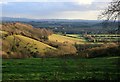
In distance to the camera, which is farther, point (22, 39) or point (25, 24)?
point (25, 24)

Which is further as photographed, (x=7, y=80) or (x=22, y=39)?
(x=22, y=39)

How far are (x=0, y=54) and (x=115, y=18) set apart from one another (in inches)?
656

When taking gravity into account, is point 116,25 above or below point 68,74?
above

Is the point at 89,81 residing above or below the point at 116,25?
below

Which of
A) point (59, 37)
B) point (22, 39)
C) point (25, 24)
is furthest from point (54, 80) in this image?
point (25, 24)

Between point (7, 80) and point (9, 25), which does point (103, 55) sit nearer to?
point (7, 80)

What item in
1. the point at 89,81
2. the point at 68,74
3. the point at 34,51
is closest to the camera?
the point at 89,81

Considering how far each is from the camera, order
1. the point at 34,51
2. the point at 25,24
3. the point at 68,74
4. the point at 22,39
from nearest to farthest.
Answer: the point at 68,74 < the point at 34,51 < the point at 22,39 < the point at 25,24

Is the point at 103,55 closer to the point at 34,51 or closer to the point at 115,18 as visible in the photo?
the point at 34,51

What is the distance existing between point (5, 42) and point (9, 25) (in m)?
12.9

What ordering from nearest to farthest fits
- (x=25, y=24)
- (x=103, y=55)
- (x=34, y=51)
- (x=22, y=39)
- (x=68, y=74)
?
(x=68, y=74) → (x=103, y=55) → (x=34, y=51) → (x=22, y=39) → (x=25, y=24)

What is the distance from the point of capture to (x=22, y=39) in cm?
4119

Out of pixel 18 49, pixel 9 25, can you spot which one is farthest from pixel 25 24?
pixel 18 49

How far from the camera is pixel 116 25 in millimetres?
14109
